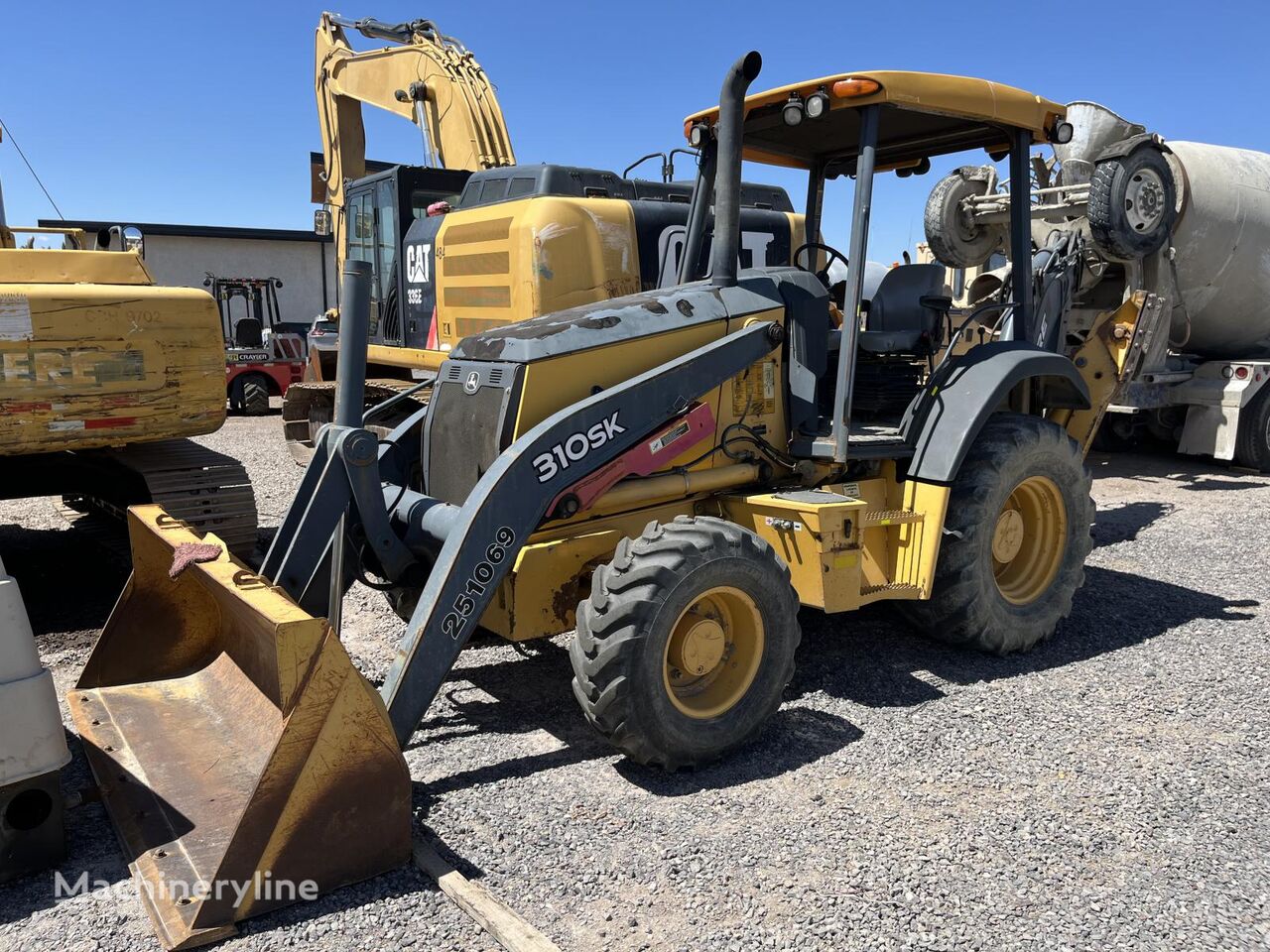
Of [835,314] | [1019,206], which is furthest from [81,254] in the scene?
[1019,206]

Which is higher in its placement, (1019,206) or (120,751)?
(1019,206)

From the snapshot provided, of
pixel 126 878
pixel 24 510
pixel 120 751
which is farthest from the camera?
pixel 24 510

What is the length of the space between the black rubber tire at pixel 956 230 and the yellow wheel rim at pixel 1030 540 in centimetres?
447

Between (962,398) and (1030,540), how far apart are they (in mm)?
1017

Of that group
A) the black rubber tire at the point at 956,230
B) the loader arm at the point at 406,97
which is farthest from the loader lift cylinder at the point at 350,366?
the loader arm at the point at 406,97

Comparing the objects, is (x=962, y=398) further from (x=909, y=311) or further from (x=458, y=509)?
(x=458, y=509)

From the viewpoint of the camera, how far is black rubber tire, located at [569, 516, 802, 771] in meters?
3.53

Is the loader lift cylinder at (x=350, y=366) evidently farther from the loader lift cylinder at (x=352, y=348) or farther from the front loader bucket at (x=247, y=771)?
the front loader bucket at (x=247, y=771)

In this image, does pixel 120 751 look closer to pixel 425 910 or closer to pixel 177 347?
pixel 425 910

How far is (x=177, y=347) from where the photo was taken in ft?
19.1

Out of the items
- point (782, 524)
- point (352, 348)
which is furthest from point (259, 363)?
point (782, 524)

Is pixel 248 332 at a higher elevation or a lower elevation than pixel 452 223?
lower

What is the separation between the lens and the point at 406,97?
12.2 m

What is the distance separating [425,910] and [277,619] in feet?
3.13
